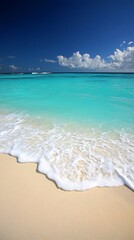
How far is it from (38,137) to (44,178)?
169cm

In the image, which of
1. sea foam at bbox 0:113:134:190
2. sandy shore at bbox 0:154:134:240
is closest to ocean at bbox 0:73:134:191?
sea foam at bbox 0:113:134:190

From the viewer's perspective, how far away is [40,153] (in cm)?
326

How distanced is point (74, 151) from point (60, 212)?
152 cm

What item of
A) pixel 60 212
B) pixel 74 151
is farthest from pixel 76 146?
pixel 60 212

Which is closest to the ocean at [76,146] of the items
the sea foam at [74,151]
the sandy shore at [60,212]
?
the sea foam at [74,151]

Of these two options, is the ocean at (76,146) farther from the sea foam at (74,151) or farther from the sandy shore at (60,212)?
the sandy shore at (60,212)

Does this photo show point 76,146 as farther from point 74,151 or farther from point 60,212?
point 60,212

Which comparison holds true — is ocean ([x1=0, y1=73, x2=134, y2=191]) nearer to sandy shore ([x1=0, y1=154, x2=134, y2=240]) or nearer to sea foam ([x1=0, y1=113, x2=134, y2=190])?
sea foam ([x1=0, y1=113, x2=134, y2=190])

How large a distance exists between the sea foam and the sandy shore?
202mm

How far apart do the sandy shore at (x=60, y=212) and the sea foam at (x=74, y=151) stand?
202 mm

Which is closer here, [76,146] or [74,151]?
[74,151]

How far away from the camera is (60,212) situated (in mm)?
1941

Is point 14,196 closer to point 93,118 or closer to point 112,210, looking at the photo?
point 112,210

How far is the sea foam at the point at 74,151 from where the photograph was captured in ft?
8.25
